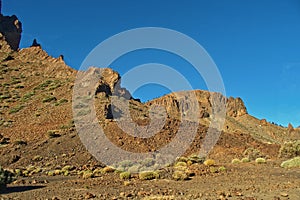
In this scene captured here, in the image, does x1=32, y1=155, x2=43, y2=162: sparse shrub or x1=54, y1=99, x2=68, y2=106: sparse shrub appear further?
x1=54, y1=99, x2=68, y2=106: sparse shrub

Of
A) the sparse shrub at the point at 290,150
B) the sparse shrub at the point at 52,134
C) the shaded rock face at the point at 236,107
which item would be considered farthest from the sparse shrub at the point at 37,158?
the shaded rock face at the point at 236,107

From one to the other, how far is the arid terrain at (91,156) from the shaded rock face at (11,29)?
2.11 m

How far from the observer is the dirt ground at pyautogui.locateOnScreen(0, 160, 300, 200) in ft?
39.3

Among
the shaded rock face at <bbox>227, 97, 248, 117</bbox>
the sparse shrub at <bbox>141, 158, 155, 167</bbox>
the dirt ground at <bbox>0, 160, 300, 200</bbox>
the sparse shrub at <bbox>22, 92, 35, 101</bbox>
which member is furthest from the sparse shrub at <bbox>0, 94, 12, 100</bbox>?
the shaded rock face at <bbox>227, 97, 248, 117</bbox>

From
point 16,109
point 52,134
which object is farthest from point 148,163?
point 16,109

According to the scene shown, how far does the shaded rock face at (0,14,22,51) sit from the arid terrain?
6.92 ft

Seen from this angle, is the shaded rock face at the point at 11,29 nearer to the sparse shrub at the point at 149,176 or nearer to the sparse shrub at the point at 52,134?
the sparse shrub at the point at 52,134

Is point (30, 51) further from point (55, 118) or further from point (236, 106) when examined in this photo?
point (236, 106)

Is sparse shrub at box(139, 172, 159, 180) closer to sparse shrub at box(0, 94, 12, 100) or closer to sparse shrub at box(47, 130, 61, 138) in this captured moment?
sparse shrub at box(47, 130, 61, 138)

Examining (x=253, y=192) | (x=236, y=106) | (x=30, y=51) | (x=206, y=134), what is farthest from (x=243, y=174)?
(x=236, y=106)

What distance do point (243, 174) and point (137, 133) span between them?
18.1 m

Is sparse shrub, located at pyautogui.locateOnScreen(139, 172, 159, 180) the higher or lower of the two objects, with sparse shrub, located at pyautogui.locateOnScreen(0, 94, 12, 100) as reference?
lower

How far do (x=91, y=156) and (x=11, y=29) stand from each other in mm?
67680

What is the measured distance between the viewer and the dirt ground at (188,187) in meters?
12.0
